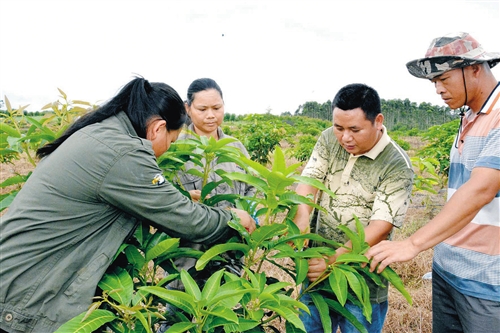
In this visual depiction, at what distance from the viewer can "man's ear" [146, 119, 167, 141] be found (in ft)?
5.26

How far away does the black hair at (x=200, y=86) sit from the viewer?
270 centimetres

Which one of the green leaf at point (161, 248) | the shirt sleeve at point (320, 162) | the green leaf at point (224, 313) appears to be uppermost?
the shirt sleeve at point (320, 162)

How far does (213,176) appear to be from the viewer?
7.88 feet

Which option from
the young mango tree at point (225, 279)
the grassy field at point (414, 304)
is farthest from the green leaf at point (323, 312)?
the grassy field at point (414, 304)

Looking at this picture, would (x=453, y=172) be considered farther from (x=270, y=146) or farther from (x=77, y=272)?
(x=270, y=146)

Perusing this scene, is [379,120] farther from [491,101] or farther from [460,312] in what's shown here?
[460,312]

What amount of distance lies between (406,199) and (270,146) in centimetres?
587

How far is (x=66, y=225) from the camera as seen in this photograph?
1.39 metres

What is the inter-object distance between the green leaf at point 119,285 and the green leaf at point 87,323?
0.19ft

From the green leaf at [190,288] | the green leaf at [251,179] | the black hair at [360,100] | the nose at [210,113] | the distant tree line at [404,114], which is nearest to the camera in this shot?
the green leaf at [190,288]

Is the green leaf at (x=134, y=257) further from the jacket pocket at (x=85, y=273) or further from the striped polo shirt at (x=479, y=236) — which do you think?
the striped polo shirt at (x=479, y=236)

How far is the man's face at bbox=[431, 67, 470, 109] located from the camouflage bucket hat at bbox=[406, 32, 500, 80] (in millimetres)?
26

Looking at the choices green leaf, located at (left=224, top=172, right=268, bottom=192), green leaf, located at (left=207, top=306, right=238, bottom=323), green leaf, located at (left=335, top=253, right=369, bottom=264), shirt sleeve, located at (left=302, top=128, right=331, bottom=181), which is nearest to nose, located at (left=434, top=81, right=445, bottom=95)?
shirt sleeve, located at (left=302, top=128, right=331, bottom=181)

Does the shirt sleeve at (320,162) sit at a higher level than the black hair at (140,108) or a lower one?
lower
